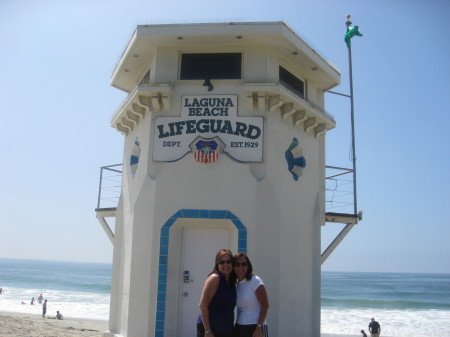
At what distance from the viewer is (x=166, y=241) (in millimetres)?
10602

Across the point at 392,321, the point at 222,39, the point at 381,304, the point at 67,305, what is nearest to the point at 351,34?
the point at 222,39

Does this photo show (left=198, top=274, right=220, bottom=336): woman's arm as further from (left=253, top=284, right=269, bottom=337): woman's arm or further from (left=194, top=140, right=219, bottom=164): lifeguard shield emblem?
(left=194, top=140, right=219, bottom=164): lifeguard shield emblem

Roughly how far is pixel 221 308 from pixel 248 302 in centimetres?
36

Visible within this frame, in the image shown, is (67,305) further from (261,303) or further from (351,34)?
(261,303)

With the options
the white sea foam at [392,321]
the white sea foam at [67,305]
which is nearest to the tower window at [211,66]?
the white sea foam at [392,321]

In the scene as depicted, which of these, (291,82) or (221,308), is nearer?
(221,308)

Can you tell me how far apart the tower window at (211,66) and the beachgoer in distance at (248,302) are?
657 cm

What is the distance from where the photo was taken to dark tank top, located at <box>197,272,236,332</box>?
227 inches

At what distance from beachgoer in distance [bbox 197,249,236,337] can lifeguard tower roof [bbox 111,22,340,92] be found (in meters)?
6.74

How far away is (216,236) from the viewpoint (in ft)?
35.7

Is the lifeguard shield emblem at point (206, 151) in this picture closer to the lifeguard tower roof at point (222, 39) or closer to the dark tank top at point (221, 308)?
the lifeguard tower roof at point (222, 39)

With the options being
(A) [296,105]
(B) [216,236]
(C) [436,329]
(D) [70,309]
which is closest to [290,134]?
(A) [296,105]

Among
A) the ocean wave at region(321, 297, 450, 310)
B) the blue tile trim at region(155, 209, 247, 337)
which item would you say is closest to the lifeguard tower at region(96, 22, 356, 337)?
the blue tile trim at region(155, 209, 247, 337)

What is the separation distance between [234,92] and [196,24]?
6.10 feet
